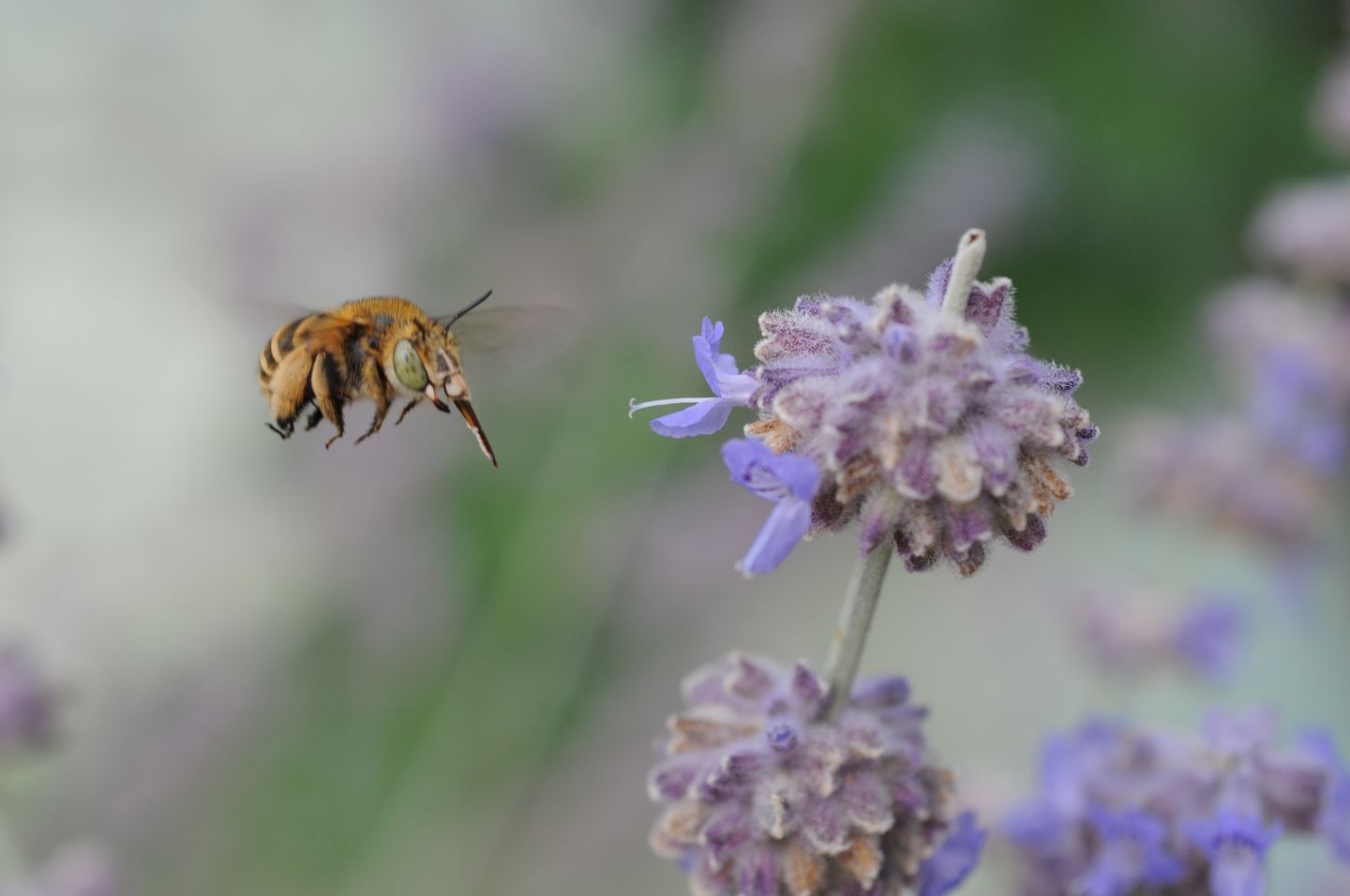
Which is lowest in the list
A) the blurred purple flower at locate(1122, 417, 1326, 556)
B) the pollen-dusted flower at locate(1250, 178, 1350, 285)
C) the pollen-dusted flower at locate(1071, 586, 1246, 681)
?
the pollen-dusted flower at locate(1071, 586, 1246, 681)

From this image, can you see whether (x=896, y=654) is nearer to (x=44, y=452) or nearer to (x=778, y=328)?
(x=44, y=452)

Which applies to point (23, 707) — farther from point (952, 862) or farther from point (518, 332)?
point (952, 862)

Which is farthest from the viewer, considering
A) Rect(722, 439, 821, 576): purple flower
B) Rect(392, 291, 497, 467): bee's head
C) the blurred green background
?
the blurred green background

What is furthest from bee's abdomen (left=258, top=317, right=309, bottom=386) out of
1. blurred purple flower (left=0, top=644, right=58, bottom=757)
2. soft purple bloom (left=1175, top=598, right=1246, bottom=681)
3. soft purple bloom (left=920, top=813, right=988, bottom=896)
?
soft purple bloom (left=1175, top=598, right=1246, bottom=681)

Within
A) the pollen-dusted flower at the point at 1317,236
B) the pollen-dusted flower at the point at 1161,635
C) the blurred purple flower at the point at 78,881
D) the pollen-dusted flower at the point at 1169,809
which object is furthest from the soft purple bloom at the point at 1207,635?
the blurred purple flower at the point at 78,881

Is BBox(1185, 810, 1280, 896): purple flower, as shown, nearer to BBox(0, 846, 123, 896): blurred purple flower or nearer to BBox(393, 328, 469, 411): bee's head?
BBox(393, 328, 469, 411): bee's head

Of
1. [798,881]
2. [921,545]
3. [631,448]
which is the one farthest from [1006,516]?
[631,448]
